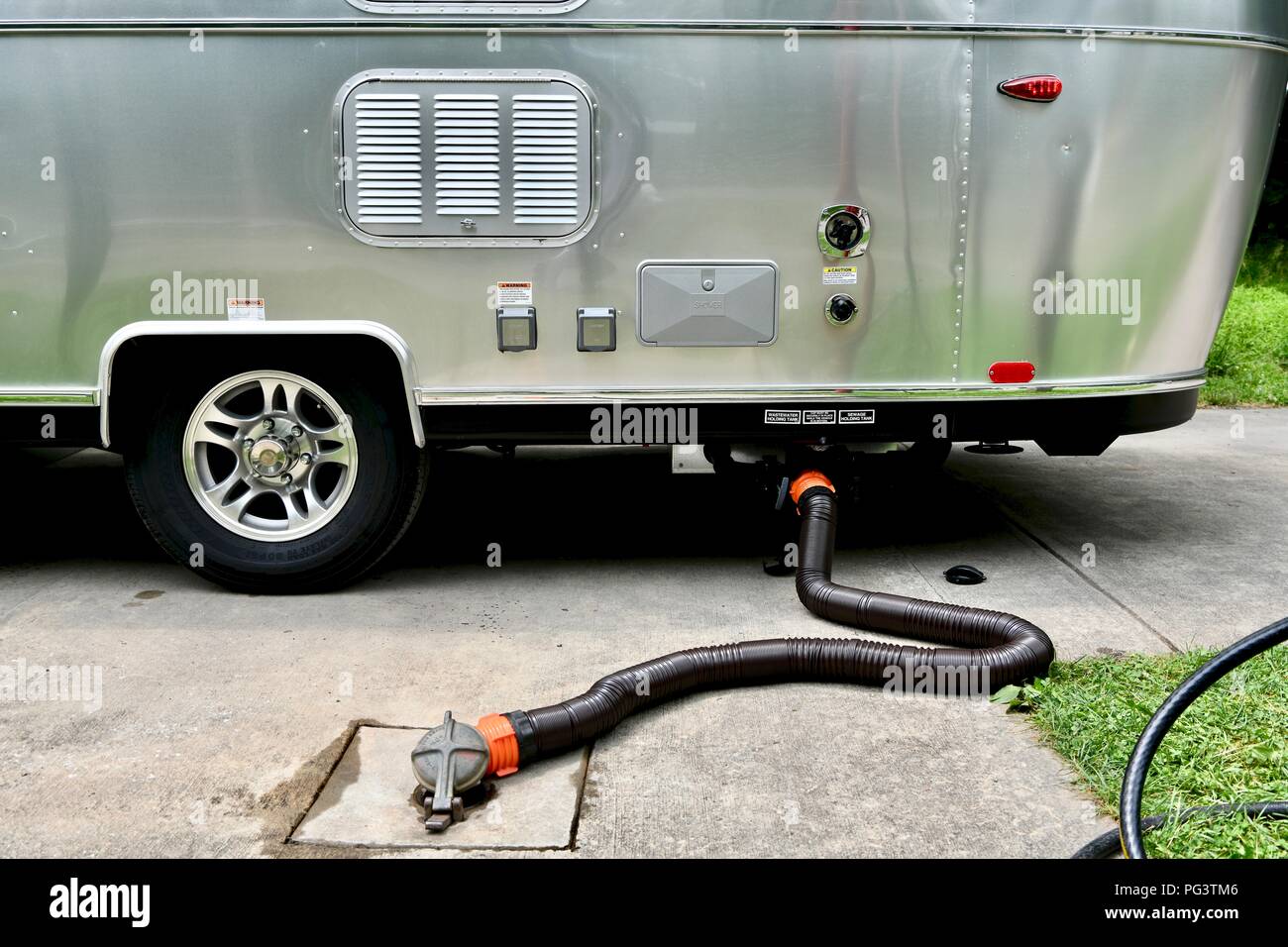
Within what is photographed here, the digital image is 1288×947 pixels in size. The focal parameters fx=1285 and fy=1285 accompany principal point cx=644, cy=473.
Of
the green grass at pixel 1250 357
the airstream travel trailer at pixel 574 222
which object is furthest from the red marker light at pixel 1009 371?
the green grass at pixel 1250 357

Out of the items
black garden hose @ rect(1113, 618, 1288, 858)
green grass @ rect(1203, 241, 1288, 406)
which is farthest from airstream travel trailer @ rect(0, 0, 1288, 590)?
green grass @ rect(1203, 241, 1288, 406)

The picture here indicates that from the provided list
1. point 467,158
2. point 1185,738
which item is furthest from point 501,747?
point 467,158

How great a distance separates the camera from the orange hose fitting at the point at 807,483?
17.2 ft

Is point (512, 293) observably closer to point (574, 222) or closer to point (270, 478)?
point (574, 222)

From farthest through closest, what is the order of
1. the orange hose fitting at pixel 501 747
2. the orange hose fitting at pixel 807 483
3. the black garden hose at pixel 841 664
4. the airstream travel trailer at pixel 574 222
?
the orange hose fitting at pixel 807 483, the airstream travel trailer at pixel 574 222, the black garden hose at pixel 841 664, the orange hose fitting at pixel 501 747

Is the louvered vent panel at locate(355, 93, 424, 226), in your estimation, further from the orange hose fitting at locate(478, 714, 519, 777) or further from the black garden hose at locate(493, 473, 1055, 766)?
the orange hose fitting at locate(478, 714, 519, 777)

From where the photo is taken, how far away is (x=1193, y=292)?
5.11m

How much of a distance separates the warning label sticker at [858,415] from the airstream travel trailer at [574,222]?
0.4 inches

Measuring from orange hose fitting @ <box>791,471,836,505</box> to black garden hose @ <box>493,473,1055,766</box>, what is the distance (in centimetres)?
65

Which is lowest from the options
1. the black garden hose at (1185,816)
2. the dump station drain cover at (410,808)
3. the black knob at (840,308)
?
the dump station drain cover at (410,808)

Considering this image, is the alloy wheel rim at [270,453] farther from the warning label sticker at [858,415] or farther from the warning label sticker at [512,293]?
the warning label sticker at [858,415]

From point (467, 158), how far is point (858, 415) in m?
1.79

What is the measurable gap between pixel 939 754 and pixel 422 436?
2337mm

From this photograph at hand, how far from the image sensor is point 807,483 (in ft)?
17.3
